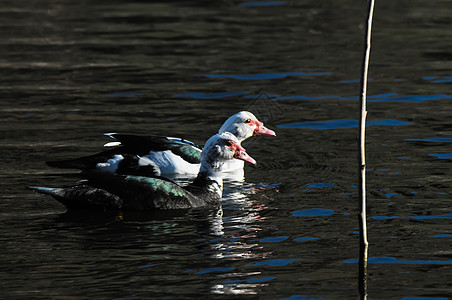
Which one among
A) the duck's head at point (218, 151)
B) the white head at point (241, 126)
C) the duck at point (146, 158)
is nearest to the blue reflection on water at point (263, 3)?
the white head at point (241, 126)

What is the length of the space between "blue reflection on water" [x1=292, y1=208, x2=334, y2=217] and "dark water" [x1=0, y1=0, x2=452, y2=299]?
0.02 m

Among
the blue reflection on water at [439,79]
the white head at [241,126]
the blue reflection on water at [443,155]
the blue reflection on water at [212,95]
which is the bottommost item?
the blue reflection on water at [443,155]

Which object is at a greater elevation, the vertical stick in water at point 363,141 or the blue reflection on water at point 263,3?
the blue reflection on water at point 263,3

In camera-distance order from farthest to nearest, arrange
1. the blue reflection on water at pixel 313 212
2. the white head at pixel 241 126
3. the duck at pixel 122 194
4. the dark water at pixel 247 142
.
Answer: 1. the white head at pixel 241 126
2. the duck at pixel 122 194
3. the blue reflection on water at pixel 313 212
4. the dark water at pixel 247 142

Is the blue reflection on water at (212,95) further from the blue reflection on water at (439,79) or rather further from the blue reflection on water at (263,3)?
the blue reflection on water at (263,3)

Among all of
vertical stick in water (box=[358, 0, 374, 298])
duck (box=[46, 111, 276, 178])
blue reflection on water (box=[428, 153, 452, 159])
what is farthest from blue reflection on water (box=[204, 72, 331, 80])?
vertical stick in water (box=[358, 0, 374, 298])

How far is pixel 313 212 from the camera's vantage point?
10789mm

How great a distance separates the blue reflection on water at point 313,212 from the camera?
10.7m

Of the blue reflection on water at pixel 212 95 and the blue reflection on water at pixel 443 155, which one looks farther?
the blue reflection on water at pixel 212 95

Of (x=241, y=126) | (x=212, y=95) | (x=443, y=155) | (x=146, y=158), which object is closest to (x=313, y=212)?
(x=146, y=158)

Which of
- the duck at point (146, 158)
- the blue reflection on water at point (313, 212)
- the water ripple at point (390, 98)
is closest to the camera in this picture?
the blue reflection on water at point (313, 212)

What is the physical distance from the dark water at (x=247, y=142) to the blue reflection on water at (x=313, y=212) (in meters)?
0.02

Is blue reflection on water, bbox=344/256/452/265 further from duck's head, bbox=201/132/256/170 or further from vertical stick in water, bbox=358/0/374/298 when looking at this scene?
duck's head, bbox=201/132/256/170

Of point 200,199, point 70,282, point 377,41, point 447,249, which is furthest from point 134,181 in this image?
point 377,41
